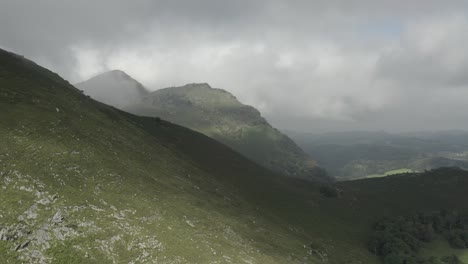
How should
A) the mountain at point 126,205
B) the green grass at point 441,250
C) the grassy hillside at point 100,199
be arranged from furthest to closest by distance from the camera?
the green grass at point 441,250 < the mountain at point 126,205 < the grassy hillside at point 100,199

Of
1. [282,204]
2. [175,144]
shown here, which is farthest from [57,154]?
[282,204]

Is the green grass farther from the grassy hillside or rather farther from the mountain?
the grassy hillside

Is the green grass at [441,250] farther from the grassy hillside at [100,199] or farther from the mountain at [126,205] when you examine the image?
the grassy hillside at [100,199]

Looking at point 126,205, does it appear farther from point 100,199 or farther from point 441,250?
point 441,250

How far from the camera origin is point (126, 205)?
45906 mm

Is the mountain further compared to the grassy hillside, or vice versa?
the mountain

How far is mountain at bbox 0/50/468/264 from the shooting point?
122ft

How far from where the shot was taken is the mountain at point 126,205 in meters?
37.1

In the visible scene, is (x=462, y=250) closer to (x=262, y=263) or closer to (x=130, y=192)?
(x=262, y=263)

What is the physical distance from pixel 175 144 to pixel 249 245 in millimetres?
61857

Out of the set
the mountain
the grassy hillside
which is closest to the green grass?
the mountain

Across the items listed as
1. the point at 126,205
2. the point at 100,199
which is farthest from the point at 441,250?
the point at 100,199

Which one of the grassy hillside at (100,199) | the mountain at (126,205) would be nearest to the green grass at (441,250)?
the mountain at (126,205)

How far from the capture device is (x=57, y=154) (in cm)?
4844
